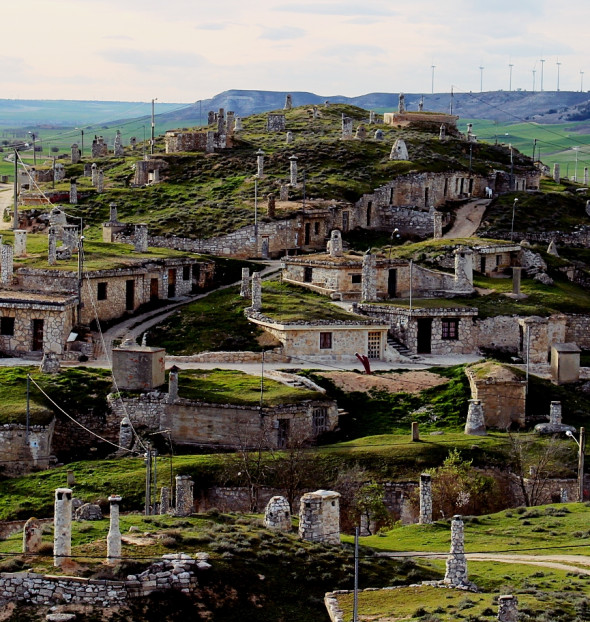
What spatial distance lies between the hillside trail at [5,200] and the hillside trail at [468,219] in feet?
84.6

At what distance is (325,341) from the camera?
7719 cm

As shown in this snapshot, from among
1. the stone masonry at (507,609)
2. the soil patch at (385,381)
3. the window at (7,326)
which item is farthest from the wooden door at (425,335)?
the stone masonry at (507,609)

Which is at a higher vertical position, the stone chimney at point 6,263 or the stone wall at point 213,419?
the stone chimney at point 6,263

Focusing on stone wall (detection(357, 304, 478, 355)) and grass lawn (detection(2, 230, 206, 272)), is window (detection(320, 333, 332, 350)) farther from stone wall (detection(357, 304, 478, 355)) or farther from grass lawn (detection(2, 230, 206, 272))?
grass lawn (detection(2, 230, 206, 272))

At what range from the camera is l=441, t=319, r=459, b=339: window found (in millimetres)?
81438

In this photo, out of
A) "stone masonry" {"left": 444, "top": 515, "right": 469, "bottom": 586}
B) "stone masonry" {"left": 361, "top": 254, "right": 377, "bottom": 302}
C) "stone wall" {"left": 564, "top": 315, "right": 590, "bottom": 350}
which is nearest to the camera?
"stone masonry" {"left": 444, "top": 515, "right": 469, "bottom": 586}

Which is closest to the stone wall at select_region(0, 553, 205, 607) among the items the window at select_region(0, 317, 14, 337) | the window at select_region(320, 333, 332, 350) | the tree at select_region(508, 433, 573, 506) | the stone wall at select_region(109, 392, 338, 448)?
the tree at select_region(508, 433, 573, 506)

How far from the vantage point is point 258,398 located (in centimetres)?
6694

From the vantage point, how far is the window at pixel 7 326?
75438mm

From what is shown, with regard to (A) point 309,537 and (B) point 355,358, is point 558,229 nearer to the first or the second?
(B) point 355,358

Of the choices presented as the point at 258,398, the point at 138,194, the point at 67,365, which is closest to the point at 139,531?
the point at 258,398

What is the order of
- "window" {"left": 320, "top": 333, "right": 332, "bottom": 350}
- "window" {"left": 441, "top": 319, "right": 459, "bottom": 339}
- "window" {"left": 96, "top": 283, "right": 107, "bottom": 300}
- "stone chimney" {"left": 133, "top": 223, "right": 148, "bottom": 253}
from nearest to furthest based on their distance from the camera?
"window" {"left": 320, "top": 333, "right": 332, "bottom": 350}, "window" {"left": 96, "top": 283, "right": 107, "bottom": 300}, "window" {"left": 441, "top": 319, "right": 459, "bottom": 339}, "stone chimney" {"left": 133, "top": 223, "right": 148, "bottom": 253}

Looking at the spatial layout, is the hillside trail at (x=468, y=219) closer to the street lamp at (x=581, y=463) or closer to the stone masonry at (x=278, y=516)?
the street lamp at (x=581, y=463)

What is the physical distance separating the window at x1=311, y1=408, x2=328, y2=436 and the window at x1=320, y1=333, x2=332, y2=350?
30.1ft
